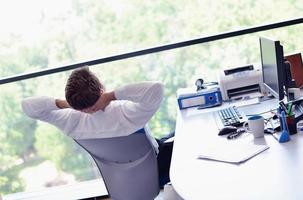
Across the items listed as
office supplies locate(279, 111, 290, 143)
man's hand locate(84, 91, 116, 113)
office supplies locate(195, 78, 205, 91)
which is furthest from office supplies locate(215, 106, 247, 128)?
man's hand locate(84, 91, 116, 113)

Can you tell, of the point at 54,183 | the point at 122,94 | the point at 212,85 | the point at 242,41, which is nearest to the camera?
the point at 122,94

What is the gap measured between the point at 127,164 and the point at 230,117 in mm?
622

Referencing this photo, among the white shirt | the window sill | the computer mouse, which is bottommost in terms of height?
the window sill

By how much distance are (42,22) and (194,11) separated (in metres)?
1.26

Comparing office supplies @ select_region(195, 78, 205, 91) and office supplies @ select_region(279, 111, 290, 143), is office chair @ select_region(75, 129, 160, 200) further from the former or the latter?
office supplies @ select_region(195, 78, 205, 91)

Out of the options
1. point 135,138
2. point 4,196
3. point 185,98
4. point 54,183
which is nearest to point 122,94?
point 135,138

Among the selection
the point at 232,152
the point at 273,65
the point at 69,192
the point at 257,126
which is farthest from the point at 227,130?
the point at 69,192

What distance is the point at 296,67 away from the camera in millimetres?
2551

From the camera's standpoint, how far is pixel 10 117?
3.39m

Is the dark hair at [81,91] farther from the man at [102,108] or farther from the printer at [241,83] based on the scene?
the printer at [241,83]

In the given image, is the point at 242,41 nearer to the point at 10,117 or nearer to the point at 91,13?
the point at 91,13

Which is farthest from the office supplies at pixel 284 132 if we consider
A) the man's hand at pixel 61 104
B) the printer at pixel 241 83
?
the man's hand at pixel 61 104

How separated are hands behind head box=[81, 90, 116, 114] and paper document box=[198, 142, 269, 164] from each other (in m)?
0.54

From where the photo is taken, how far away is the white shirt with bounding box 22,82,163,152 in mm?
1960
